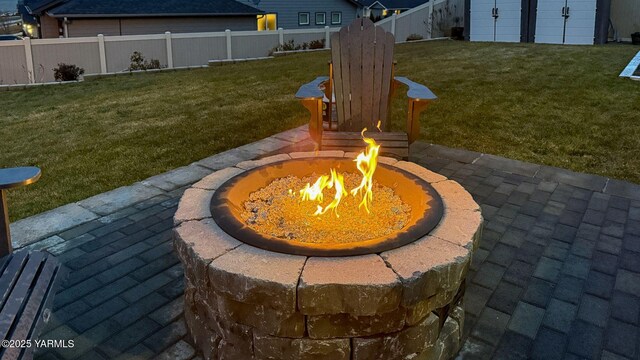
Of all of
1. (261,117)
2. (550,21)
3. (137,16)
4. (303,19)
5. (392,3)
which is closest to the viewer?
(261,117)

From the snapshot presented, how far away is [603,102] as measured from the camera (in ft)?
23.1

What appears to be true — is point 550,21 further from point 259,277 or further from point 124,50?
point 259,277

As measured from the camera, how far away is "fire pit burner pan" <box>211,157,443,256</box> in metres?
2.04

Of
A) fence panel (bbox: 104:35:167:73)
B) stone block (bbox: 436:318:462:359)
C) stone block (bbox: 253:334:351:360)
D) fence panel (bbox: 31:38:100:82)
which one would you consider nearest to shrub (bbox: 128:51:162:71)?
fence panel (bbox: 104:35:167:73)

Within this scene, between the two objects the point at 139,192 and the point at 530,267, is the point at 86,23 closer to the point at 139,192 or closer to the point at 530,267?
the point at 139,192

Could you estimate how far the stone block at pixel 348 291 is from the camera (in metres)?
1.81

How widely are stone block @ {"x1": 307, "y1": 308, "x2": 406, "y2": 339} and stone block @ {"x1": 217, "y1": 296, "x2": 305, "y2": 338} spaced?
0.05 metres

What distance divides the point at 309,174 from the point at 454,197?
0.98 metres

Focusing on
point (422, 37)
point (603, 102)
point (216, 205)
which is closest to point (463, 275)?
point (216, 205)

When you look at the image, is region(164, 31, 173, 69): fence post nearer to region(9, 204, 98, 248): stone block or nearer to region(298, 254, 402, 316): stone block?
region(9, 204, 98, 248): stone block

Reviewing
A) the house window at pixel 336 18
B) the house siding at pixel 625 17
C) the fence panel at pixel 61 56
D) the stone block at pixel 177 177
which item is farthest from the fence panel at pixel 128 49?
the house siding at pixel 625 17

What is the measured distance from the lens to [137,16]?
16953 mm

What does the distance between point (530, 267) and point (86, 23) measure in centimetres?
1780

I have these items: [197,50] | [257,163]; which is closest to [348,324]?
[257,163]
